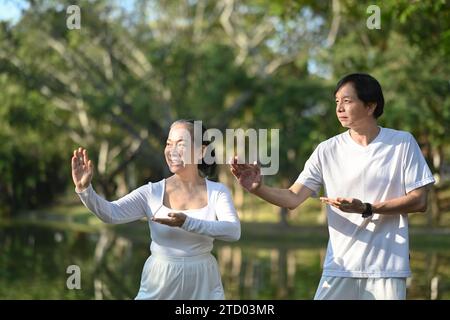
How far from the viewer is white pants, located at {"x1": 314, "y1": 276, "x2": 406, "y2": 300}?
414cm

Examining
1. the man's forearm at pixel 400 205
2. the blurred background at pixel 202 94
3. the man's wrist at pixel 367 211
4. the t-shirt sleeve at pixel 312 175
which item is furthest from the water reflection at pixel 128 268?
the man's wrist at pixel 367 211

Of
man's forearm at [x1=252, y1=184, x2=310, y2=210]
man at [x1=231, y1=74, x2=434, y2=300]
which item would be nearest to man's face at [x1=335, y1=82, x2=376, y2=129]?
man at [x1=231, y1=74, x2=434, y2=300]

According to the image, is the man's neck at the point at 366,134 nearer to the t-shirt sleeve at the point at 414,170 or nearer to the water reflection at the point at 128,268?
the t-shirt sleeve at the point at 414,170

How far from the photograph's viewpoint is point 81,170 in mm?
4188

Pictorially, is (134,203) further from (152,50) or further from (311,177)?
(152,50)

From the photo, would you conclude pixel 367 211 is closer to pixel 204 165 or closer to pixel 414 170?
pixel 414 170

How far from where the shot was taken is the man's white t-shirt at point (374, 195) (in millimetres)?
4184

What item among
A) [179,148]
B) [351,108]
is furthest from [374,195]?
[179,148]

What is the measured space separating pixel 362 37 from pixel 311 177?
24831 millimetres

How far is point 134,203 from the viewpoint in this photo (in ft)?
14.3

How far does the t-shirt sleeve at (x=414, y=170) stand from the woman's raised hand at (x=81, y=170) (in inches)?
60.8

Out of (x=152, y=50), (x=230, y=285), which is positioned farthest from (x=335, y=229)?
(x=152, y=50)

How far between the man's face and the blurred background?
1280 centimetres

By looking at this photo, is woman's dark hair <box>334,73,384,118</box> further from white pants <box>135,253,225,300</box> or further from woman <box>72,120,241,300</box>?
white pants <box>135,253,225,300</box>
